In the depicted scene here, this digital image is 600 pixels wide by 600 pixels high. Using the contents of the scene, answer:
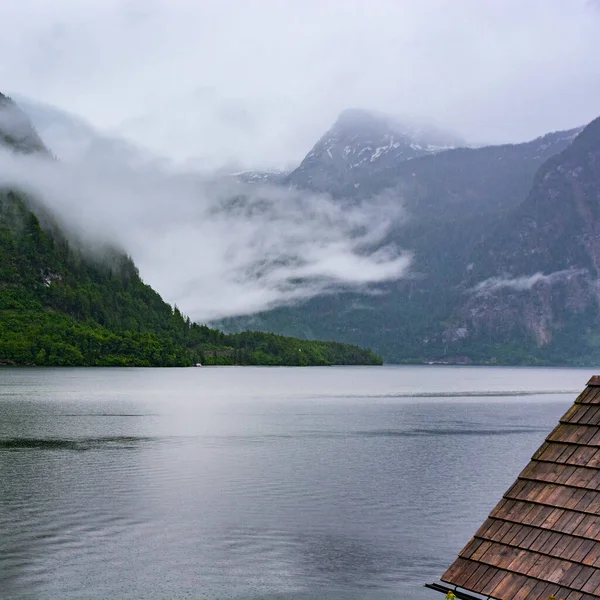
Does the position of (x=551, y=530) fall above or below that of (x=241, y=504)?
above

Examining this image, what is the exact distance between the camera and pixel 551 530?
2575 centimetres

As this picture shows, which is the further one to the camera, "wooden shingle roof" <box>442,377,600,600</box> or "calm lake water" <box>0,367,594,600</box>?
"calm lake water" <box>0,367,594,600</box>

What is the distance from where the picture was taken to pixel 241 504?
204ft

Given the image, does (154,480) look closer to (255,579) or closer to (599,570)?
(255,579)

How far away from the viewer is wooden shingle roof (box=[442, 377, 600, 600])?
24609mm

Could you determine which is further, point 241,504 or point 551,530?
point 241,504

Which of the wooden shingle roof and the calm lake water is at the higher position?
the wooden shingle roof

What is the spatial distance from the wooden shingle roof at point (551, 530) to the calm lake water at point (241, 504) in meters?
14.9

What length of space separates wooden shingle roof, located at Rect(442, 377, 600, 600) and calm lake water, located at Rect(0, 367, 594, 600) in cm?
1487

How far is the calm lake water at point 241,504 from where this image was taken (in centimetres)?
4288

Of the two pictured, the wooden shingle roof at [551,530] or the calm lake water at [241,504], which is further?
the calm lake water at [241,504]

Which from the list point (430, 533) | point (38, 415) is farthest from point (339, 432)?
point (430, 533)

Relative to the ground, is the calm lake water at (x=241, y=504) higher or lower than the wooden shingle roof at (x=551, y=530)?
lower

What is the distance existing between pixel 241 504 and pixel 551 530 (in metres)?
39.1
